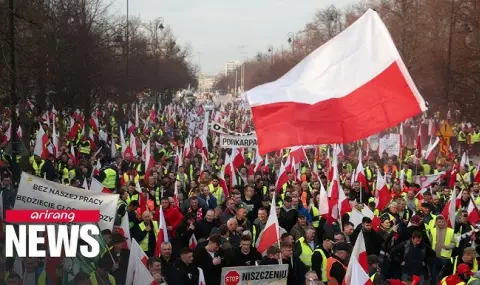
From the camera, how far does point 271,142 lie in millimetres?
6980

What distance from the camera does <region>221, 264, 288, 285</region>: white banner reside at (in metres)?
6.87

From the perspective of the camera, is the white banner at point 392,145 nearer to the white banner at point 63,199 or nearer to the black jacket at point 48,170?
the black jacket at point 48,170

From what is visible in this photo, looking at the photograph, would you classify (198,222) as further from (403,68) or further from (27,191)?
(403,68)

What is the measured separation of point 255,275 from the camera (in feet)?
22.9

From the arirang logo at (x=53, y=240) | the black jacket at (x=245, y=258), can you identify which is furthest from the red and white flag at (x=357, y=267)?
the arirang logo at (x=53, y=240)

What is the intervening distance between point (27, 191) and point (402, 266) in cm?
518

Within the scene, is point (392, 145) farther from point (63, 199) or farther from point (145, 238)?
point (63, 199)

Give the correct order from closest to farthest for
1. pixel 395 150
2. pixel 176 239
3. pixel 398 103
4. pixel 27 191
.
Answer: pixel 398 103 → pixel 27 191 → pixel 176 239 → pixel 395 150

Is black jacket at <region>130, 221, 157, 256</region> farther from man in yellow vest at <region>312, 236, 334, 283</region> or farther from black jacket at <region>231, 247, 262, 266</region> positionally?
man in yellow vest at <region>312, 236, 334, 283</region>

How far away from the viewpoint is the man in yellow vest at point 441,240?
10.1 metres

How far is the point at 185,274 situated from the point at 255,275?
1.19 meters

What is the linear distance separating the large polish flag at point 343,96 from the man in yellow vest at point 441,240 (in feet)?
12.7

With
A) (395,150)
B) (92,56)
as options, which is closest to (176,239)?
(395,150)

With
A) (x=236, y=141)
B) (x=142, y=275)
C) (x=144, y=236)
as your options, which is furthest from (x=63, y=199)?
(x=236, y=141)
